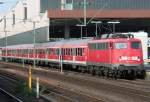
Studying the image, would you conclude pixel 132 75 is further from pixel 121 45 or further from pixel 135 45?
pixel 121 45

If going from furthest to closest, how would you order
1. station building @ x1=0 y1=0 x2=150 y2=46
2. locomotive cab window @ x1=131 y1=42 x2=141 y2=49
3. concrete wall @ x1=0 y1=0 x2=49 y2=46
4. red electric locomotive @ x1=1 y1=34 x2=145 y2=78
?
concrete wall @ x1=0 y1=0 x2=49 y2=46, station building @ x1=0 y1=0 x2=150 y2=46, locomotive cab window @ x1=131 y1=42 x2=141 y2=49, red electric locomotive @ x1=1 y1=34 x2=145 y2=78

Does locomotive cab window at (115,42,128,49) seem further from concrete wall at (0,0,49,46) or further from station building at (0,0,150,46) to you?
concrete wall at (0,0,49,46)

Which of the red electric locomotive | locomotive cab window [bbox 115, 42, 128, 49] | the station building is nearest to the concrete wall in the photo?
the station building

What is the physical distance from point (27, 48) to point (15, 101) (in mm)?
62023

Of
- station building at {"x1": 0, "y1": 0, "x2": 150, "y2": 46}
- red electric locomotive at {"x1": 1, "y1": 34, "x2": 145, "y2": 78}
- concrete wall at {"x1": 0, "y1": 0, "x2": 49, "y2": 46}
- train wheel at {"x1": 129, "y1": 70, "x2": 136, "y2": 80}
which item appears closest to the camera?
train wheel at {"x1": 129, "y1": 70, "x2": 136, "y2": 80}

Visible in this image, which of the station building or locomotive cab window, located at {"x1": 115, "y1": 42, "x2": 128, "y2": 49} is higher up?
the station building

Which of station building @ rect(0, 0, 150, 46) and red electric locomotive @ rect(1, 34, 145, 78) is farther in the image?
station building @ rect(0, 0, 150, 46)

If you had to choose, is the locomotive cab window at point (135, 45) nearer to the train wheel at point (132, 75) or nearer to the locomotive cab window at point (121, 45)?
the locomotive cab window at point (121, 45)

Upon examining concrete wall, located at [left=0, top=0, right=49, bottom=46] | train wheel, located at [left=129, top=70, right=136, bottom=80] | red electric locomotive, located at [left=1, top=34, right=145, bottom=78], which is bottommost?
train wheel, located at [left=129, top=70, right=136, bottom=80]

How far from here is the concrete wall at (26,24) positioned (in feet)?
332

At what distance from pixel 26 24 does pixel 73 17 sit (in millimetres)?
24495

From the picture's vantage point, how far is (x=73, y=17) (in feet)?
329

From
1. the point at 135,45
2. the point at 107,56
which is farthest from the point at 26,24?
the point at 135,45

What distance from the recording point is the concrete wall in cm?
10131
